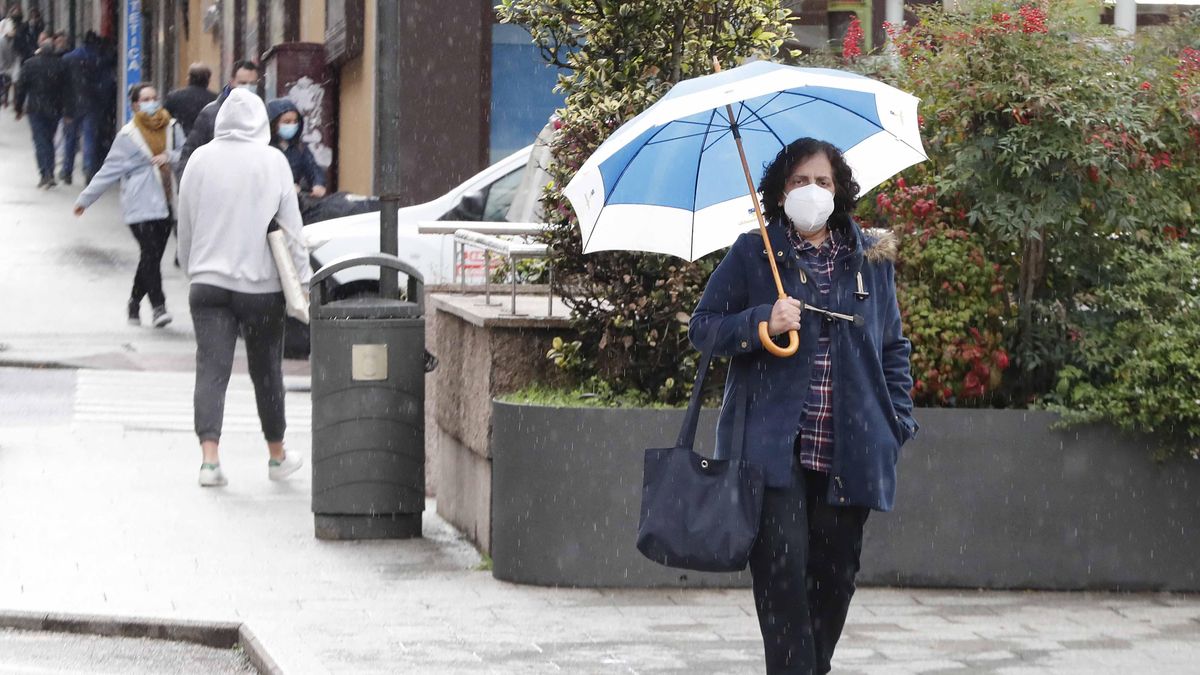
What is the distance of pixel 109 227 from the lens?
2544cm

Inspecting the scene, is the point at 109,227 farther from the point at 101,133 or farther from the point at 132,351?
the point at 132,351

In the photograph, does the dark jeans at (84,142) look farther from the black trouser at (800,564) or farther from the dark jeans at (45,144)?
the black trouser at (800,564)

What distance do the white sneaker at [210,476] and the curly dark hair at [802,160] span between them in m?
4.93

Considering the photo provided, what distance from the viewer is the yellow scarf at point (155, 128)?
17.4 metres

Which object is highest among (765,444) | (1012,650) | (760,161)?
(760,161)

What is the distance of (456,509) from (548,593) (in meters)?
1.40

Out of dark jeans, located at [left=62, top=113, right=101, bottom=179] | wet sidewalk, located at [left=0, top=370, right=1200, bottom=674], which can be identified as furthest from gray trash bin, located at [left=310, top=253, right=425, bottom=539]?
dark jeans, located at [left=62, top=113, right=101, bottom=179]

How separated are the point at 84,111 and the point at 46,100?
681 millimetres

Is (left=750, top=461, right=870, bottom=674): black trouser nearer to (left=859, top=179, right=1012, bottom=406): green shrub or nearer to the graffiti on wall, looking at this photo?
(left=859, top=179, right=1012, bottom=406): green shrub

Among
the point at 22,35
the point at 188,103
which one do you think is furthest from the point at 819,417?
the point at 22,35

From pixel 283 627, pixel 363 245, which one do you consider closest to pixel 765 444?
pixel 283 627

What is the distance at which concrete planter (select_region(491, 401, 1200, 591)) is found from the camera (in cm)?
729

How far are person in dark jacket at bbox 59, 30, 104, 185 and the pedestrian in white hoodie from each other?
64.0ft

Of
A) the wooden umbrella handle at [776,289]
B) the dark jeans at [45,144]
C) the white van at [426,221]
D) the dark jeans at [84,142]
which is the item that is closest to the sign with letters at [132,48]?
the dark jeans at [84,142]
